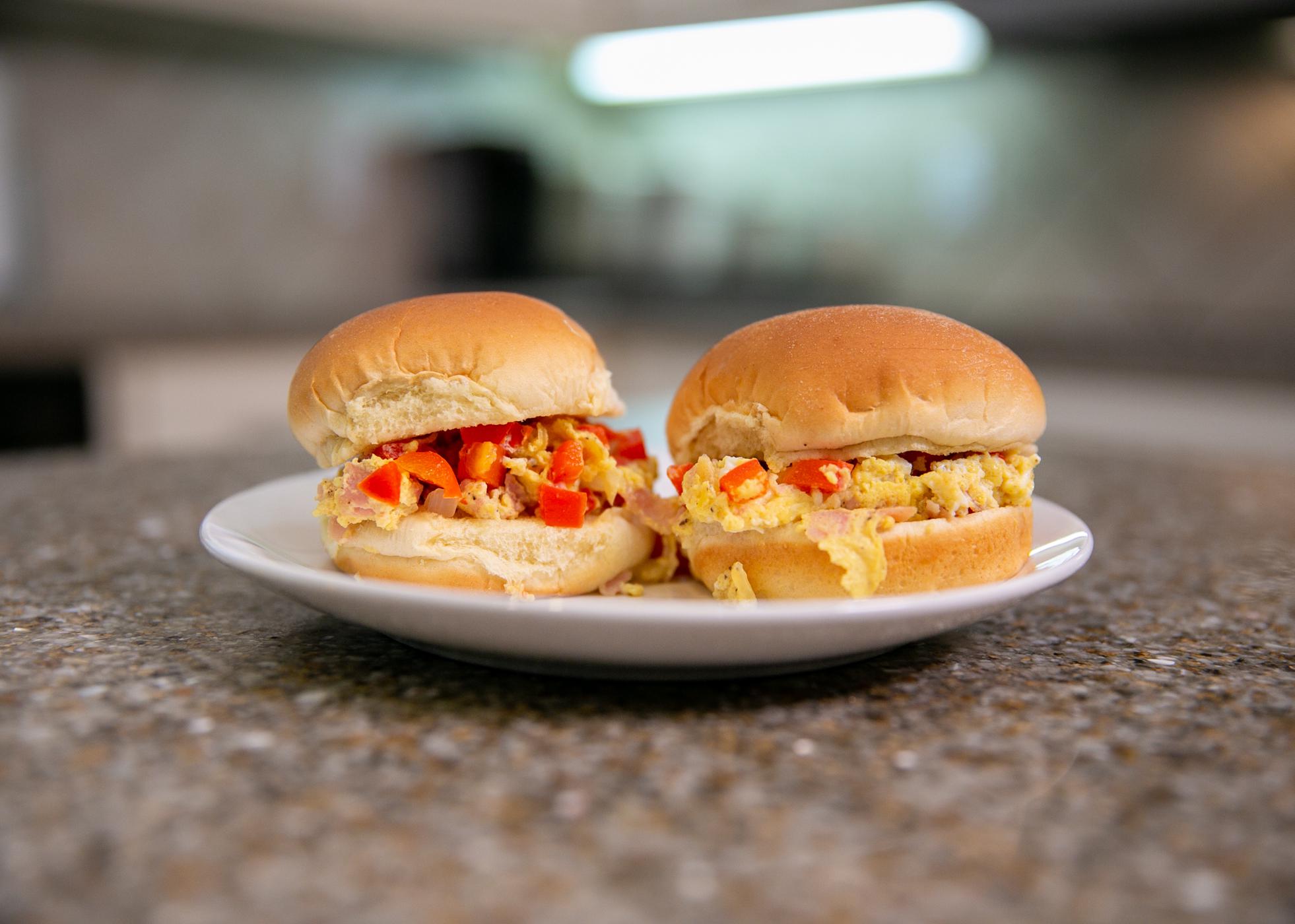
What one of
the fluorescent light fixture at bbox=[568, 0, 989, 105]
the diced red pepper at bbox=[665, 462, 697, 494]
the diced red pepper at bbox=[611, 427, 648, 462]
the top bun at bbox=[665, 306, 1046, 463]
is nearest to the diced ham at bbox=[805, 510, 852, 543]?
the top bun at bbox=[665, 306, 1046, 463]

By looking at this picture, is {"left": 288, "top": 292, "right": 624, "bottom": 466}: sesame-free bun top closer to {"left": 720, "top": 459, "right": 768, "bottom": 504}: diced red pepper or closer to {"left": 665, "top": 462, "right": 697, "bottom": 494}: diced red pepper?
{"left": 665, "top": 462, "right": 697, "bottom": 494}: diced red pepper

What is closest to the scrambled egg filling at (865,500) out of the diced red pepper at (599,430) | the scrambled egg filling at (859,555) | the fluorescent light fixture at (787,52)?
the scrambled egg filling at (859,555)

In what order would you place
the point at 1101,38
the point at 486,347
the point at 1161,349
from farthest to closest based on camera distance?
1. the point at 1101,38
2. the point at 1161,349
3. the point at 486,347

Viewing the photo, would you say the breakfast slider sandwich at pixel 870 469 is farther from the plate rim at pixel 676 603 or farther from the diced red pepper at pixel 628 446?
the diced red pepper at pixel 628 446

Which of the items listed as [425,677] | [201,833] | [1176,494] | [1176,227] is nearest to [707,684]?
[425,677]

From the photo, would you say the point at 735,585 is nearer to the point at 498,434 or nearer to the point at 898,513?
the point at 898,513

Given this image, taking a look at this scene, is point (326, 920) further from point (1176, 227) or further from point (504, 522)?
point (1176, 227)

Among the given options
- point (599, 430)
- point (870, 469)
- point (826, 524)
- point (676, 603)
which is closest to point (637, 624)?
point (676, 603)
